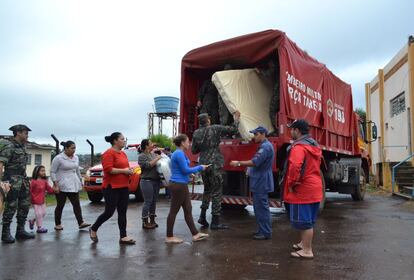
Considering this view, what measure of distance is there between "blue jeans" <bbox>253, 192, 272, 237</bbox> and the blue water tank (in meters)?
35.7

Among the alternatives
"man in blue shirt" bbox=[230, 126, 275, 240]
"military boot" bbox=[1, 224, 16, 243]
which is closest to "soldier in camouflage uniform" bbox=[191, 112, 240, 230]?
"man in blue shirt" bbox=[230, 126, 275, 240]

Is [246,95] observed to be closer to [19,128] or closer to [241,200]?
[241,200]

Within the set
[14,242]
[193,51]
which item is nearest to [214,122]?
[193,51]

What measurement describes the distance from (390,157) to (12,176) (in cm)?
1816

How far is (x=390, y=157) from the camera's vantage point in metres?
20.2

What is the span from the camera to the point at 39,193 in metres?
7.32

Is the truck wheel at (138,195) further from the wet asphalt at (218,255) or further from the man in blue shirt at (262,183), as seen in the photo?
the man in blue shirt at (262,183)

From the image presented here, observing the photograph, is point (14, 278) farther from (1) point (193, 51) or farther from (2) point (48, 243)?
(1) point (193, 51)

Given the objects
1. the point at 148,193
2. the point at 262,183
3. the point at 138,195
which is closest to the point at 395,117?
the point at 138,195

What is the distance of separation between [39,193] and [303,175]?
4654mm

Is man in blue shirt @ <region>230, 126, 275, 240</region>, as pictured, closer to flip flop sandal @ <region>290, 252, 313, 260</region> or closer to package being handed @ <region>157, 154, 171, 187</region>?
flip flop sandal @ <region>290, 252, 313, 260</region>

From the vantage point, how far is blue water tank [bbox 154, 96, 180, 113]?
41.7m

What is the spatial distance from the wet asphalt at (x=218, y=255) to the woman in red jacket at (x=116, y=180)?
0.44 meters

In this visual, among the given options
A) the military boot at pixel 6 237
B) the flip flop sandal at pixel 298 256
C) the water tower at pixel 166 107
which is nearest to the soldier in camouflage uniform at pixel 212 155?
the flip flop sandal at pixel 298 256
